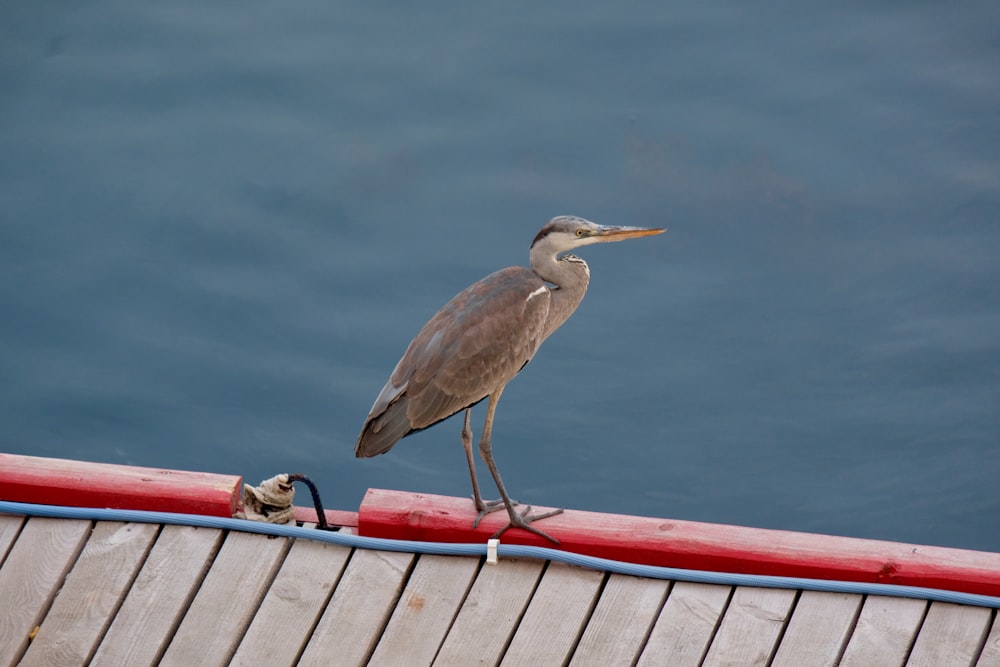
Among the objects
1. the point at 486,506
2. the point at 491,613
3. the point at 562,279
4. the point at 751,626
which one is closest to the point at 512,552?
the point at 491,613

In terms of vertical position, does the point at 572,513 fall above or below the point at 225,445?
above

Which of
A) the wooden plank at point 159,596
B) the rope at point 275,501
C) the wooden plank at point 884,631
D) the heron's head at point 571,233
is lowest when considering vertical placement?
the wooden plank at point 159,596

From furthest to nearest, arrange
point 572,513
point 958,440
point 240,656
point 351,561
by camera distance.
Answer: point 958,440
point 572,513
point 351,561
point 240,656

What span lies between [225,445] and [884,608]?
4707mm

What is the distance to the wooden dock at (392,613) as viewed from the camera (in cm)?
339

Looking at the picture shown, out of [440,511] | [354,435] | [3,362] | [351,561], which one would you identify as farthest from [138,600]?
[3,362]

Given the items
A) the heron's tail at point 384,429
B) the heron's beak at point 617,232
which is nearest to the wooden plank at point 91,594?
the heron's tail at point 384,429

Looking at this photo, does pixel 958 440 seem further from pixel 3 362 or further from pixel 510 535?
pixel 3 362

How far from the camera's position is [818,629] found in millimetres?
3428

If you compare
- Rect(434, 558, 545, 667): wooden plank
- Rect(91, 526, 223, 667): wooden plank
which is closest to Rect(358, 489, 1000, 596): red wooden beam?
Rect(434, 558, 545, 667): wooden plank

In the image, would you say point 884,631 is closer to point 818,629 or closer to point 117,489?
point 818,629

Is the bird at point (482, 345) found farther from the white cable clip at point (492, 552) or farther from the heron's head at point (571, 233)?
the white cable clip at point (492, 552)

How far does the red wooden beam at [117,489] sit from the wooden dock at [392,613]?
0.10 metres

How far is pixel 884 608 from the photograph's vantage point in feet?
11.4
